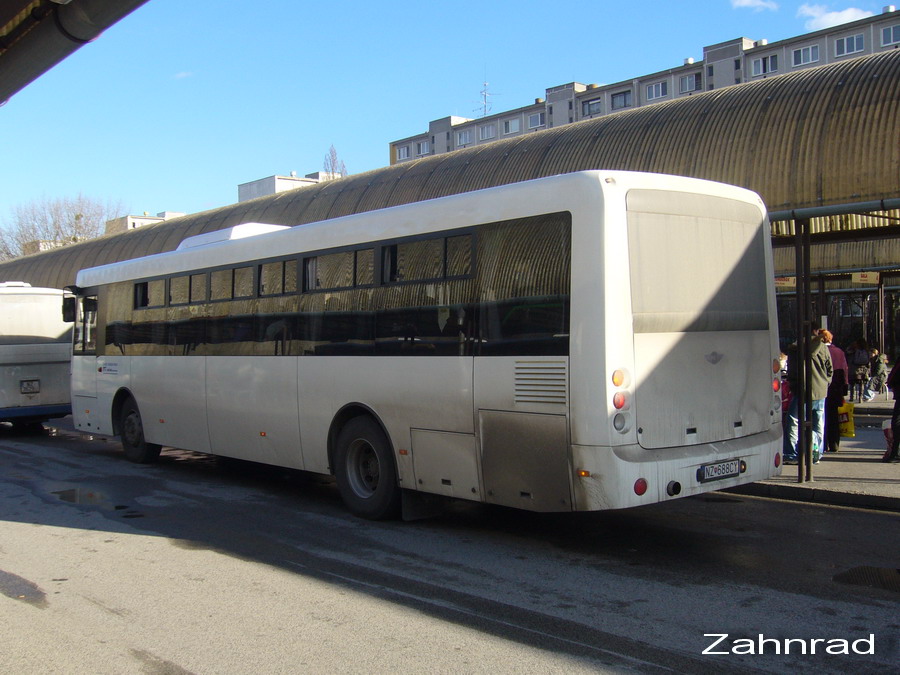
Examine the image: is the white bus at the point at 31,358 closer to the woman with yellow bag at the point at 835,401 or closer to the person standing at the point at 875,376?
the woman with yellow bag at the point at 835,401

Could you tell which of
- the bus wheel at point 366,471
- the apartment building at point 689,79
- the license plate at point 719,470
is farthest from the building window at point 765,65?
the license plate at point 719,470

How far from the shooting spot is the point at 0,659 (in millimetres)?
4820

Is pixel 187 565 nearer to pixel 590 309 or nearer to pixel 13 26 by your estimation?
pixel 590 309

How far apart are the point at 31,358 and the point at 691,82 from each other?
74750 mm

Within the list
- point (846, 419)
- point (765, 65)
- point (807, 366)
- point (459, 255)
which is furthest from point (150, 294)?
point (765, 65)

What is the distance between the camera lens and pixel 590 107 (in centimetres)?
8725

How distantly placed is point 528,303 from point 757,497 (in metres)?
4.51

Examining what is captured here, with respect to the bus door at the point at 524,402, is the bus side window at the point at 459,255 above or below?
above

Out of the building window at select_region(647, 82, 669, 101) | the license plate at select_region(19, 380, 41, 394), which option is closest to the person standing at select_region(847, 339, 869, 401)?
the license plate at select_region(19, 380, 41, 394)

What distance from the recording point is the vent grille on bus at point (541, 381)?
6.46 meters

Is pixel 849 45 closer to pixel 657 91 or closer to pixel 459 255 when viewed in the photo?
pixel 657 91

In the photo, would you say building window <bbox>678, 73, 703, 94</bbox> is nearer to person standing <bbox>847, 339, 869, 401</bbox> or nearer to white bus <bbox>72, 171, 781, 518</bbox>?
person standing <bbox>847, 339, 869, 401</bbox>

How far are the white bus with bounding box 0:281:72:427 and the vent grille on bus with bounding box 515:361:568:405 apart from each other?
1385 cm

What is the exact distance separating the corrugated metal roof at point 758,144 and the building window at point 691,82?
66.9 m
